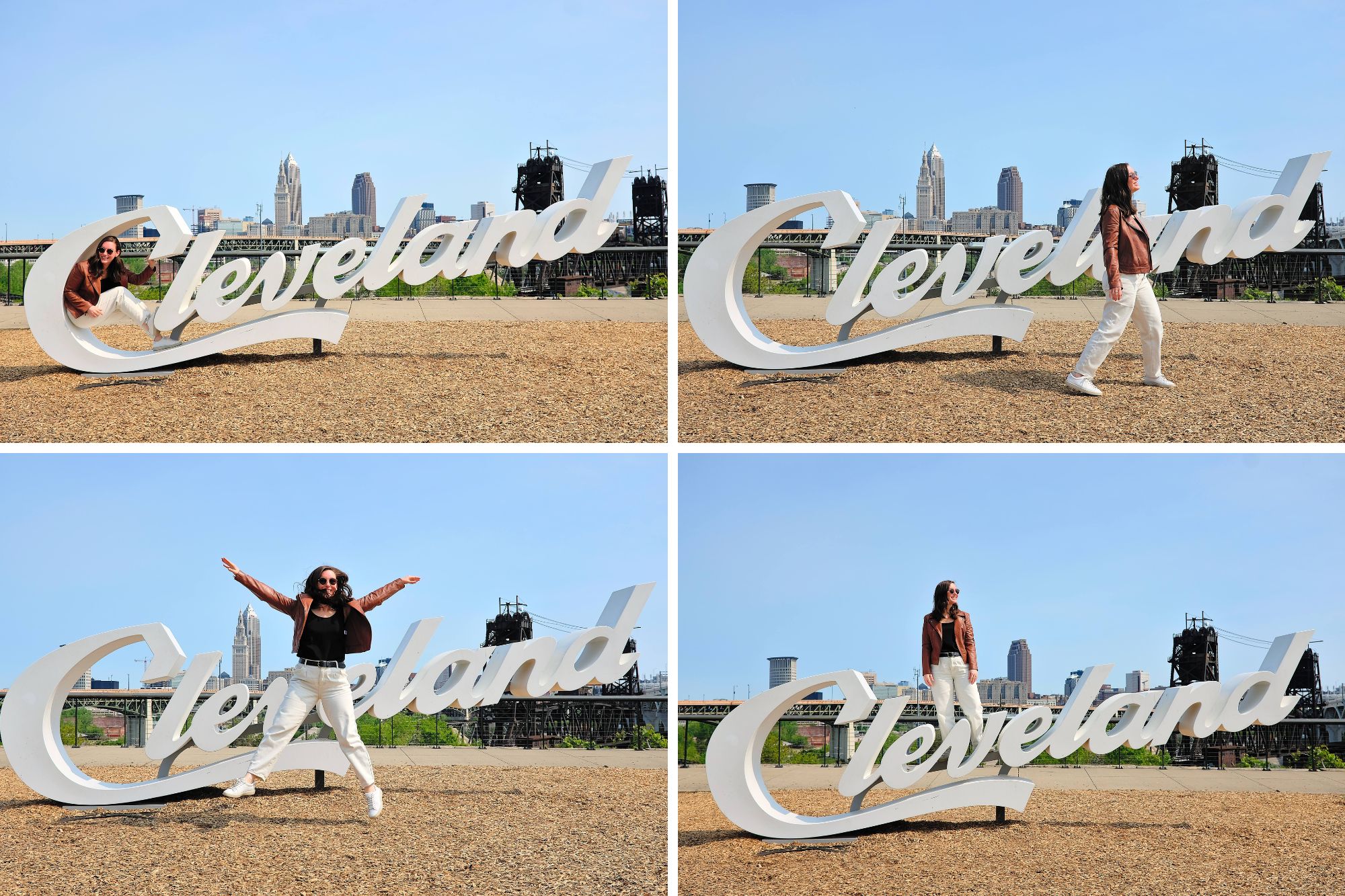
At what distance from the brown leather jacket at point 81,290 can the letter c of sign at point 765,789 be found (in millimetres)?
6967

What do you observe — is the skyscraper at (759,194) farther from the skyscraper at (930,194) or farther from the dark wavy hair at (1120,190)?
the dark wavy hair at (1120,190)

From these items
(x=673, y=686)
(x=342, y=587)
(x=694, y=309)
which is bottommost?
(x=673, y=686)

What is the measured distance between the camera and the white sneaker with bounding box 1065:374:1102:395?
1000 centimetres

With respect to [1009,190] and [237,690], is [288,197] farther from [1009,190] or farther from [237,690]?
[237,690]

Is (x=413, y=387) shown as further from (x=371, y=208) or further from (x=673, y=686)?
(x=371, y=208)

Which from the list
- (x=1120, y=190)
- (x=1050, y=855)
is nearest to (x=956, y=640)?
(x=1050, y=855)

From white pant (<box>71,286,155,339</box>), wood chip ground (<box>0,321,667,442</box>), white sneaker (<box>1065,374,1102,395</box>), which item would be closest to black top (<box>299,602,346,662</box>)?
wood chip ground (<box>0,321,667,442</box>)

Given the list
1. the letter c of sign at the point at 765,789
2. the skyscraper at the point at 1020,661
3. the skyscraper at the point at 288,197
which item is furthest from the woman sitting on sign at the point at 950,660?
the skyscraper at the point at 1020,661

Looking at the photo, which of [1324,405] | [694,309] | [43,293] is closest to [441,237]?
[694,309]

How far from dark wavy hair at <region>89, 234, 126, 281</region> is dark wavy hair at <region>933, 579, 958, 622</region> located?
25.7 ft

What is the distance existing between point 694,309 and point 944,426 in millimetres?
2585

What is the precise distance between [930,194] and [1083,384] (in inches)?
1635

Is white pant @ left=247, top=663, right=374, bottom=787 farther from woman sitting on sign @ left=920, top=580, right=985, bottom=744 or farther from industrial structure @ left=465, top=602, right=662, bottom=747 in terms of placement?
industrial structure @ left=465, top=602, right=662, bottom=747

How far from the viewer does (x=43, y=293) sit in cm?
1039
